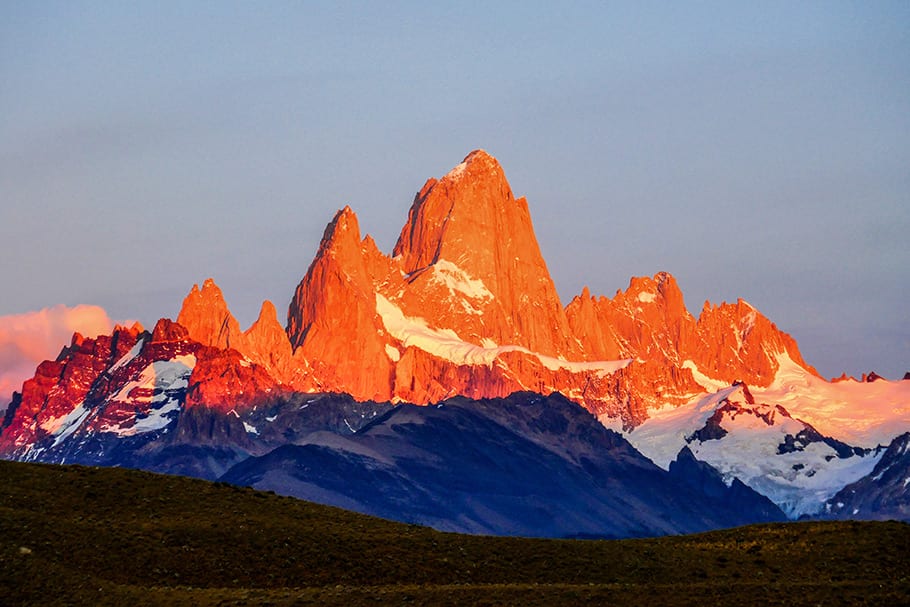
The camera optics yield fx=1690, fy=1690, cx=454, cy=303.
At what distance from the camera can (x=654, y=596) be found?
3401 inches

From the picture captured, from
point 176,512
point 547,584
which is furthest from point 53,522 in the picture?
point 547,584

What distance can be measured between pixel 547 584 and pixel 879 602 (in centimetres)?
1806

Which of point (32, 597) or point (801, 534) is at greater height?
point (801, 534)

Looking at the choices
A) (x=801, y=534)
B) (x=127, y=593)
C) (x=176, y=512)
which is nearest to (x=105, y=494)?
(x=176, y=512)

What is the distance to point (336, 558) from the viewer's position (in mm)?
97375

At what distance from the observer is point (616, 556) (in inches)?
4075

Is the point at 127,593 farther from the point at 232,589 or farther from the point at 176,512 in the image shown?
the point at 176,512

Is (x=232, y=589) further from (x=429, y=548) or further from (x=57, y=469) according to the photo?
(x=57, y=469)

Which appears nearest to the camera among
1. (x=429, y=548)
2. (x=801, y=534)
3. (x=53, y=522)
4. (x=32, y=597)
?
(x=32, y=597)

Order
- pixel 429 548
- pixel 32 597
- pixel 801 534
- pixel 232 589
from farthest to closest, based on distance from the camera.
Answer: pixel 801 534
pixel 429 548
pixel 232 589
pixel 32 597

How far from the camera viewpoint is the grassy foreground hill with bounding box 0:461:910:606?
85.5 meters

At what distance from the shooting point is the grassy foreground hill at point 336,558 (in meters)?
85.5

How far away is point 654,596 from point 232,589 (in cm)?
2198

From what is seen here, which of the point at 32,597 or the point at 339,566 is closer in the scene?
the point at 32,597
